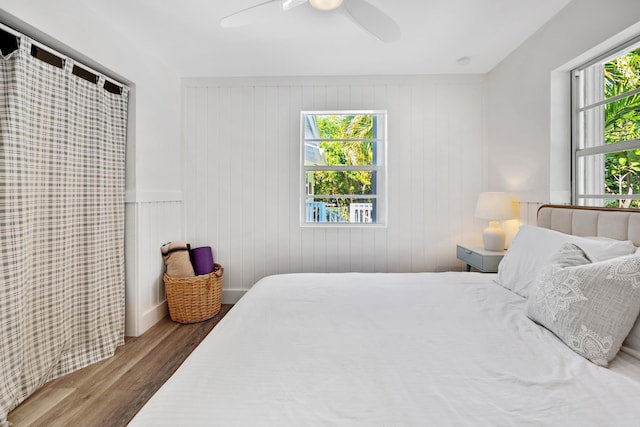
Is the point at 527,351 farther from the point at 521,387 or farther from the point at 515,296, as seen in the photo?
the point at 515,296

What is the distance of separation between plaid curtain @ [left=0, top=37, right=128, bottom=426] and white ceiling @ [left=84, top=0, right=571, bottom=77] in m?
0.60

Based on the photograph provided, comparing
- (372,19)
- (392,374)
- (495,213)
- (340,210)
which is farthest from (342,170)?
(392,374)

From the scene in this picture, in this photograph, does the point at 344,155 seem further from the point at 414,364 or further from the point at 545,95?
the point at 414,364

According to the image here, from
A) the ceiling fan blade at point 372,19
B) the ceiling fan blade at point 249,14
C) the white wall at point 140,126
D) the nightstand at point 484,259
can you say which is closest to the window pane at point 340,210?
the nightstand at point 484,259

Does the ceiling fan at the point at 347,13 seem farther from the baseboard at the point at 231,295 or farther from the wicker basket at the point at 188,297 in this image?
the baseboard at the point at 231,295

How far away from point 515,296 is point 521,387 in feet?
3.13

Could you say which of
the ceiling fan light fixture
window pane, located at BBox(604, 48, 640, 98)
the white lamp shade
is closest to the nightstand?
the white lamp shade

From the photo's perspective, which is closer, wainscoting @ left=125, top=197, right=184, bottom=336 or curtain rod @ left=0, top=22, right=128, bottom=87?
curtain rod @ left=0, top=22, right=128, bottom=87

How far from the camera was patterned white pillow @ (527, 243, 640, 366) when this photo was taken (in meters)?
1.09

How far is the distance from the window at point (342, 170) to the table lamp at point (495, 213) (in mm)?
1013

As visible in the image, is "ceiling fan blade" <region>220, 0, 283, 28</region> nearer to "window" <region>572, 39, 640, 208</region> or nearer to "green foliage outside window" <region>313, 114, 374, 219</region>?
"green foliage outside window" <region>313, 114, 374, 219</region>

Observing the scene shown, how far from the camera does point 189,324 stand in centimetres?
275

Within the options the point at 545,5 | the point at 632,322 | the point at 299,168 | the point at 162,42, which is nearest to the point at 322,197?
the point at 299,168

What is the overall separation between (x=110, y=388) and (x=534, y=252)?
265cm
